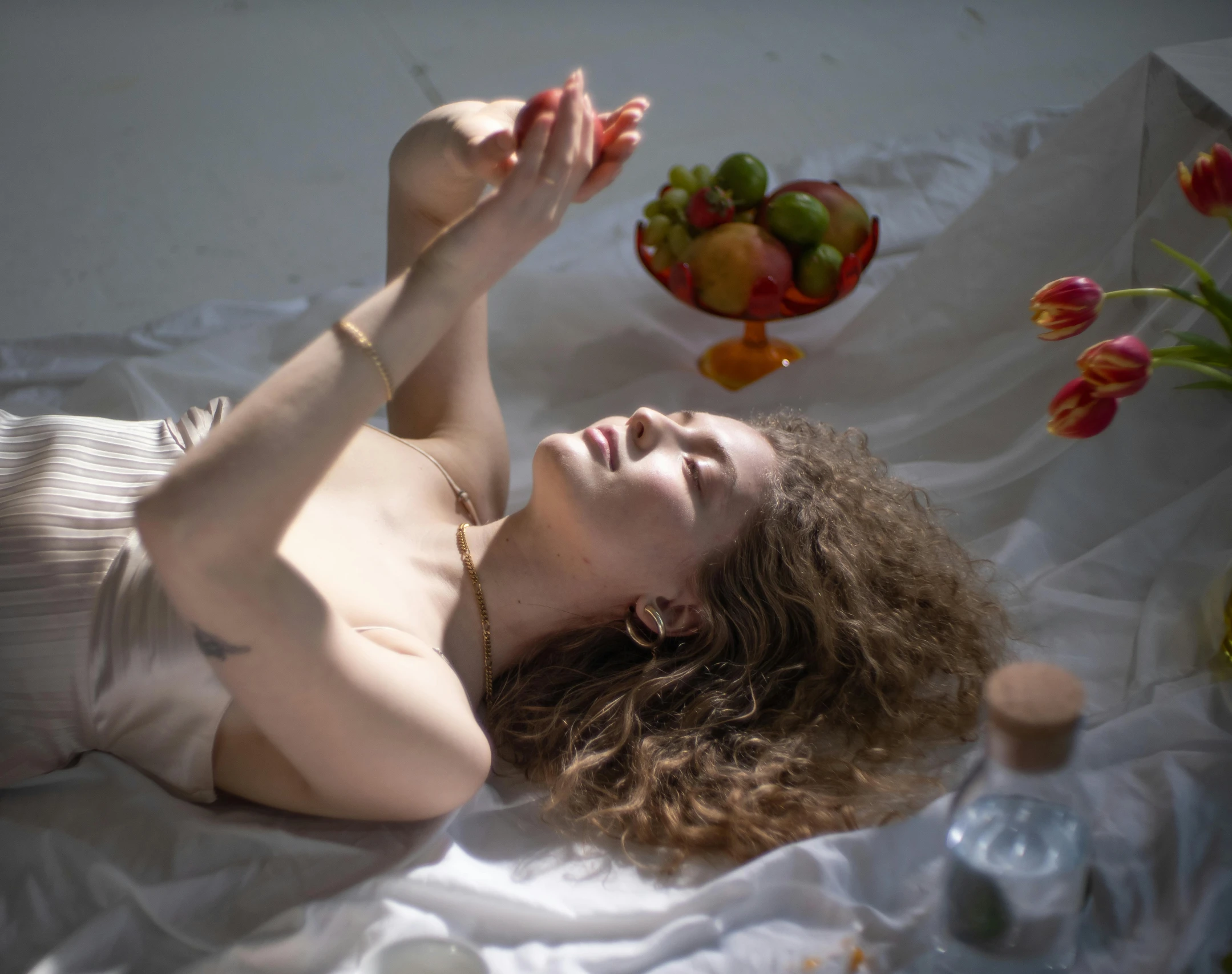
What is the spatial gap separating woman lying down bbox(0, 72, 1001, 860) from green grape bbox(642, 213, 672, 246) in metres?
0.60

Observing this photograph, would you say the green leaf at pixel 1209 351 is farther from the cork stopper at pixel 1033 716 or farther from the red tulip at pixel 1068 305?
the cork stopper at pixel 1033 716

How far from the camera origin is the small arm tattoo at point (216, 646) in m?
1.15

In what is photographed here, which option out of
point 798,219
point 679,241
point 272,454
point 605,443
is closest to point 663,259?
point 679,241

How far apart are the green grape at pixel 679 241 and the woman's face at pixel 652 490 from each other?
2.51 feet

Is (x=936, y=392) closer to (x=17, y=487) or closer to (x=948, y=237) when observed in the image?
(x=948, y=237)

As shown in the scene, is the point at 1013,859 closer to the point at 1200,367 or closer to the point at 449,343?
the point at 1200,367

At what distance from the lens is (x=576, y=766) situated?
Answer: 149 cm

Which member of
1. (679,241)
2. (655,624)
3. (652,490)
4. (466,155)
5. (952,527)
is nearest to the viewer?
(466,155)

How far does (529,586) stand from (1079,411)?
753 mm

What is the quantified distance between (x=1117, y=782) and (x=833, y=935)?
421 mm

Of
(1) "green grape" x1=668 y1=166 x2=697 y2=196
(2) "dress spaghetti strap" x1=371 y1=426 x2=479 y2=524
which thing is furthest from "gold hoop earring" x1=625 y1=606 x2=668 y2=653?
(1) "green grape" x1=668 y1=166 x2=697 y2=196

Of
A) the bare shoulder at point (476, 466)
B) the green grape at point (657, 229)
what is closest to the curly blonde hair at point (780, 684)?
the bare shoulder at point (476, 466)

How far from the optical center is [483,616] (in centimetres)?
158

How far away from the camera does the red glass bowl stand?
87.2 inches
